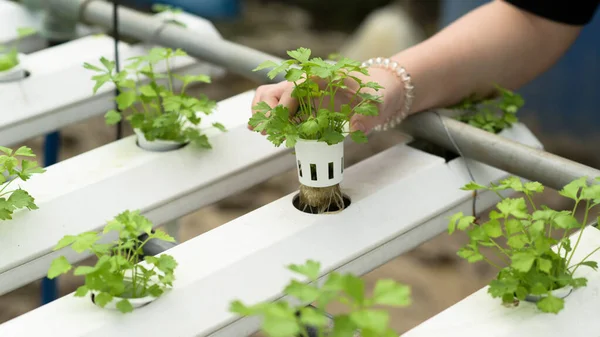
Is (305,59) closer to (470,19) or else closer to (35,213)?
(35,213)

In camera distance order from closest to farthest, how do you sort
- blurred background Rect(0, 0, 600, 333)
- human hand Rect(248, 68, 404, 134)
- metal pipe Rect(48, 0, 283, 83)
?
human hand Rect(248, 68, 404, 134), metal pipe Rect(48, 0, 283, 83), blurred background Rect(0, 0, 600, 333)

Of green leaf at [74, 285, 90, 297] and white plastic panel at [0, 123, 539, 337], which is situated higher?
green leaf at [74, 285, 90, 297]

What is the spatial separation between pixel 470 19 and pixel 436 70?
0.14m

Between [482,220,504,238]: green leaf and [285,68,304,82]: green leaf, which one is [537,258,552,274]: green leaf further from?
[285,68,304,82]: green leaf

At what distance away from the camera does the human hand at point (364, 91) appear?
98cm

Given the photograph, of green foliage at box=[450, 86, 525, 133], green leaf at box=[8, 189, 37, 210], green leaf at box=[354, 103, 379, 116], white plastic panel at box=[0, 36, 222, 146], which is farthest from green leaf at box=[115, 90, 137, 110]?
green foliage at box=[450, 86, 525, 133]

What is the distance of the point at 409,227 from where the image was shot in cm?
95

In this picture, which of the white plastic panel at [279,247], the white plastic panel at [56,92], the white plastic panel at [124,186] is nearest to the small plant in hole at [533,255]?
the white plastic panel at [279,247]

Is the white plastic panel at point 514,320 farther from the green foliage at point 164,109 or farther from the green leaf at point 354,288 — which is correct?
the green foliage at point 164,109

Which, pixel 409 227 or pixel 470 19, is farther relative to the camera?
pixel 470 19

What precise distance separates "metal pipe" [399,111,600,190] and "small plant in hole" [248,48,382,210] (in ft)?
0.54

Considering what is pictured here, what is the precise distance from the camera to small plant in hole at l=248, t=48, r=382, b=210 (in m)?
0.89

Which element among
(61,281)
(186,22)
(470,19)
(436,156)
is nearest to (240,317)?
(436,156)

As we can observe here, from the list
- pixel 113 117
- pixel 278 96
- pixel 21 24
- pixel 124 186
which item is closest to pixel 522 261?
pixel 278 96
